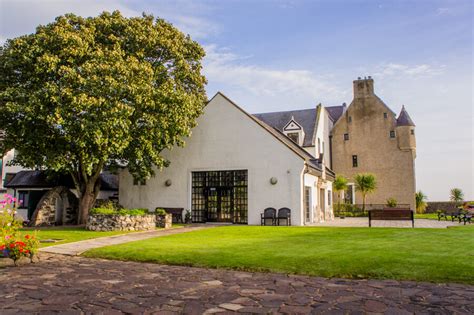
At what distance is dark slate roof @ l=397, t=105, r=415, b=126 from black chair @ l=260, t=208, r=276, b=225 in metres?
26.3

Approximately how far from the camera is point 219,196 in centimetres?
2723

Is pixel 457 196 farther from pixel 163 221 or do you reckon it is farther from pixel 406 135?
pixel 163 221

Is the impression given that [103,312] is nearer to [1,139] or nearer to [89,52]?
[89,52]

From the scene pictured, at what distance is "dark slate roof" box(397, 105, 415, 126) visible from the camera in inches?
1727

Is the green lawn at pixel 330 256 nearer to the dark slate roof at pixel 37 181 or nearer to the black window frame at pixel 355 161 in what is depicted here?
the dark slate roof at pixel 37 181

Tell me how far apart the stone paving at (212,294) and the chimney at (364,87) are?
4120cm

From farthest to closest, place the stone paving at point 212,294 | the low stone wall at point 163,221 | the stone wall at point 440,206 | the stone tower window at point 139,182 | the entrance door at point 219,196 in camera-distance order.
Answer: the stone wall at point 440,206 < the stone tower window at point 139,182 < the entrance door at point 219,196 < the low stone wall at point 163,221 < the stone paving at point 212,294

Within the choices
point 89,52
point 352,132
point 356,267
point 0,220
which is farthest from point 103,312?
point 352,132

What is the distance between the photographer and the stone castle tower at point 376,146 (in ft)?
142

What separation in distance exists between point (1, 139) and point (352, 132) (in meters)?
36.1

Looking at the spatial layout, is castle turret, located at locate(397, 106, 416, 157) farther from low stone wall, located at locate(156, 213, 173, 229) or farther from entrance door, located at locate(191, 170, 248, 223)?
low stone wall, located at locate(156, 213, 173, 229)

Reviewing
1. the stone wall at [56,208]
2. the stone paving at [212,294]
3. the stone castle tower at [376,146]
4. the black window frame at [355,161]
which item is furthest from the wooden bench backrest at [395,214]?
the black window frame at [355,161]

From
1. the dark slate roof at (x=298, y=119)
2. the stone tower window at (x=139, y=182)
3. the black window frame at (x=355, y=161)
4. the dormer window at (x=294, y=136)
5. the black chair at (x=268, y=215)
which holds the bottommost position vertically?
the black chair at (x=268, y=215)

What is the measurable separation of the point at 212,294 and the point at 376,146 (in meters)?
41.8
